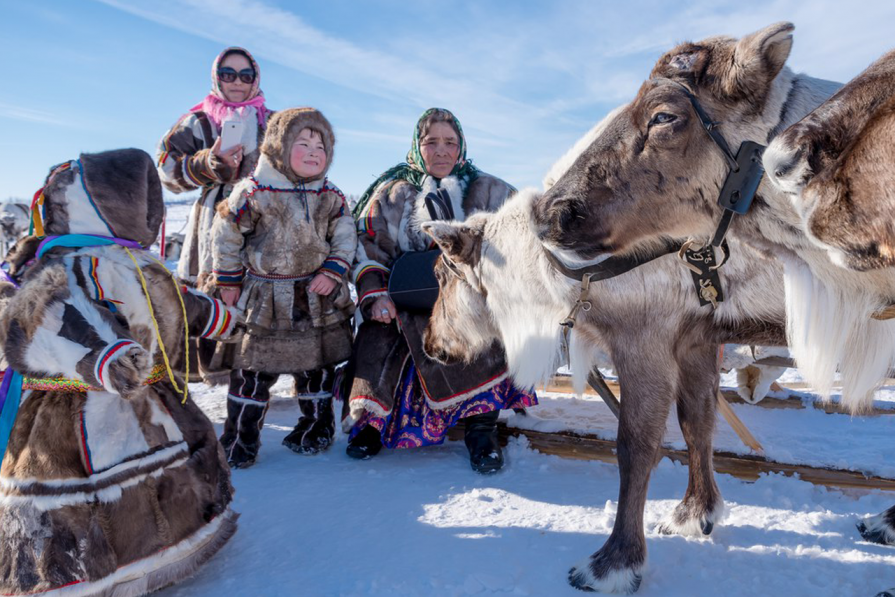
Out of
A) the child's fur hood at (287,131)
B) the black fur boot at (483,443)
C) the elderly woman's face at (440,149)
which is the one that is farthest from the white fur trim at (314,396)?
the elderly woman's face at (440,149)

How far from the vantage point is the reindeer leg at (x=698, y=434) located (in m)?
2.45

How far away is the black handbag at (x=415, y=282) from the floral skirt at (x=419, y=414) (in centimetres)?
48

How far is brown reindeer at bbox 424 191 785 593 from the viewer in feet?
6.91

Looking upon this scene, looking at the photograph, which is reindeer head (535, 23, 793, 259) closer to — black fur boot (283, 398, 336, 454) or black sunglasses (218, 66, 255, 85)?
black fur boot (283, 398, 336, 454)

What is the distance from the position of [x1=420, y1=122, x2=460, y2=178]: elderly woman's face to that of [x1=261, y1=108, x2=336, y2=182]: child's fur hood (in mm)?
638

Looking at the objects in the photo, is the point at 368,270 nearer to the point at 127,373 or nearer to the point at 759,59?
the point at 127,373

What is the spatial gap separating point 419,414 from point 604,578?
1.72 m

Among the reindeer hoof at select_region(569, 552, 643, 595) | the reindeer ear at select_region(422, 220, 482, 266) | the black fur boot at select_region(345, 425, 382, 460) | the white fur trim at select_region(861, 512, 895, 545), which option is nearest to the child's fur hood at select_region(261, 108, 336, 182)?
the reindeer ear at select_region(422, 220, 482, 266)

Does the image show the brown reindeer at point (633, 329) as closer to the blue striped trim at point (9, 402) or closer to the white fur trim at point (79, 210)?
the white fur trim at point (79, 210)

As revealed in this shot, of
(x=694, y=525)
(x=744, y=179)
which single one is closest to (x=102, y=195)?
(x=744, y=179)

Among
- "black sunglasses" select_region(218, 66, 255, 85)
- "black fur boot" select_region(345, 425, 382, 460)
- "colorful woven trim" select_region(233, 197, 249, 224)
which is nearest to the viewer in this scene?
"colorful woven trim" select_region(233, 197, 249, 224)

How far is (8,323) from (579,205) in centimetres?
184

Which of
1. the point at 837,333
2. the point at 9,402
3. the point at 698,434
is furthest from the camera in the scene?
the point at 698,434

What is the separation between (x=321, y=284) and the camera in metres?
3.35
